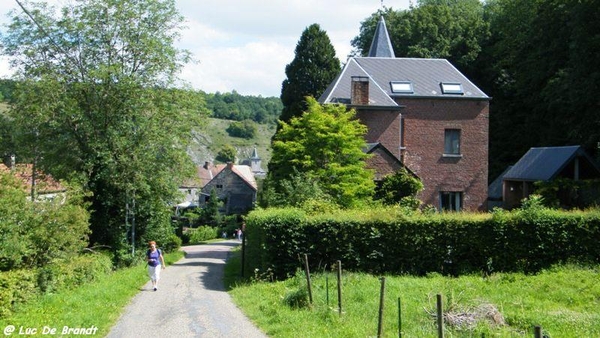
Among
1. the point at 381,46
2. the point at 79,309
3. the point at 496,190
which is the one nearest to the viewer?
the point at 79,309

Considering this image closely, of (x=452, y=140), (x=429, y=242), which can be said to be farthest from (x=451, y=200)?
(x=429, y=242)

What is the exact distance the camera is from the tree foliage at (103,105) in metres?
27.9

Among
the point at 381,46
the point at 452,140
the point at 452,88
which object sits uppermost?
the point at 381,46

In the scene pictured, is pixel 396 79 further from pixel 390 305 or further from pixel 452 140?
pixel 390 305

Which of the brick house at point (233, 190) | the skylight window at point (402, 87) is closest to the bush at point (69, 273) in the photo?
the skylight window at point (402, 87)

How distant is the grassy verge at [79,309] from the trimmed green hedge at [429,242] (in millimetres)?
5035

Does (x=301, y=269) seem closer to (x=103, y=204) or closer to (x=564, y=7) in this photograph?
(x=103, y=204)

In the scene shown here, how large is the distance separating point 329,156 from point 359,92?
6376 millimetres

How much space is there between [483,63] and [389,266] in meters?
37.6

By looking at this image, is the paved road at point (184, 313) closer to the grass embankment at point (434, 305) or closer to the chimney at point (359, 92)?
the grass embankment at point (434, 305)

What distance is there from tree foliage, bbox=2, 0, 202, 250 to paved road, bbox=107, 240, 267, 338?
641 cm

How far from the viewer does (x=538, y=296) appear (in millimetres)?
16250

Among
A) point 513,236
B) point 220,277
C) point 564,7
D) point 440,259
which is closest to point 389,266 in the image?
point 440,259

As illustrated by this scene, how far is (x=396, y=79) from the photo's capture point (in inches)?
1527
